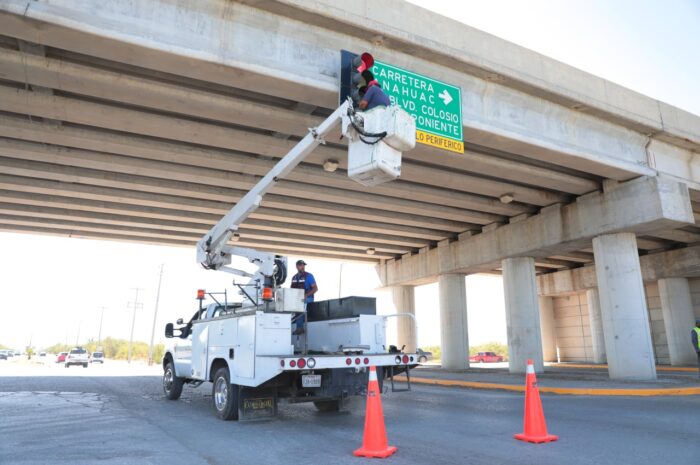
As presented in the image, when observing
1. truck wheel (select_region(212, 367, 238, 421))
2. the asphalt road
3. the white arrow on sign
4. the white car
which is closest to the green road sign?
the white arrow on sign

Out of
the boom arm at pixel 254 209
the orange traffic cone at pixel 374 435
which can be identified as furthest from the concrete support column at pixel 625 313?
the orange traffic cone at pixel 374 435

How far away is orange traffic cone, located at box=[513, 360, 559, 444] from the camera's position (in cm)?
595

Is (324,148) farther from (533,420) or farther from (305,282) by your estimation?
(533,420)

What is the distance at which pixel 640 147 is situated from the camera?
46.8ft

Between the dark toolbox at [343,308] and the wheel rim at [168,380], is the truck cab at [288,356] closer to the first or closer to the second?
the dark toolbox at [343,308]

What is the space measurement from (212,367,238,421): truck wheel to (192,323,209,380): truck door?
2.31 feet

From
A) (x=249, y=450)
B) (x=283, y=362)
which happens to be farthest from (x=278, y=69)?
(x=249, y=450)

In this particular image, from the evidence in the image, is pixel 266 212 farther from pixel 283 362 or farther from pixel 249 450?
pixel 249 450

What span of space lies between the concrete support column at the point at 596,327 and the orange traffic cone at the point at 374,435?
86.7 ft

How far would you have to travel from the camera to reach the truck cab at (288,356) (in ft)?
23.7

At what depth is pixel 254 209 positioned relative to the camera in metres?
9.30

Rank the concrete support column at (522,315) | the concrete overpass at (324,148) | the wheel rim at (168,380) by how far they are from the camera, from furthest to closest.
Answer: the concrete support column at (522,315) < the wheel rim at (168,380) < the concrete overpass at (324,148)

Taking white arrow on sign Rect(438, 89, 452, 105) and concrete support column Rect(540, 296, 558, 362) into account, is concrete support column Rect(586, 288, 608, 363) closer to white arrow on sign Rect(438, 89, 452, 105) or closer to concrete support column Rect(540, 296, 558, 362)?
concrete support column Rect(540, 296, 558, 362)

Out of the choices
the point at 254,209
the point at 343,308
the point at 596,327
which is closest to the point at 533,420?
the point at 343,308
